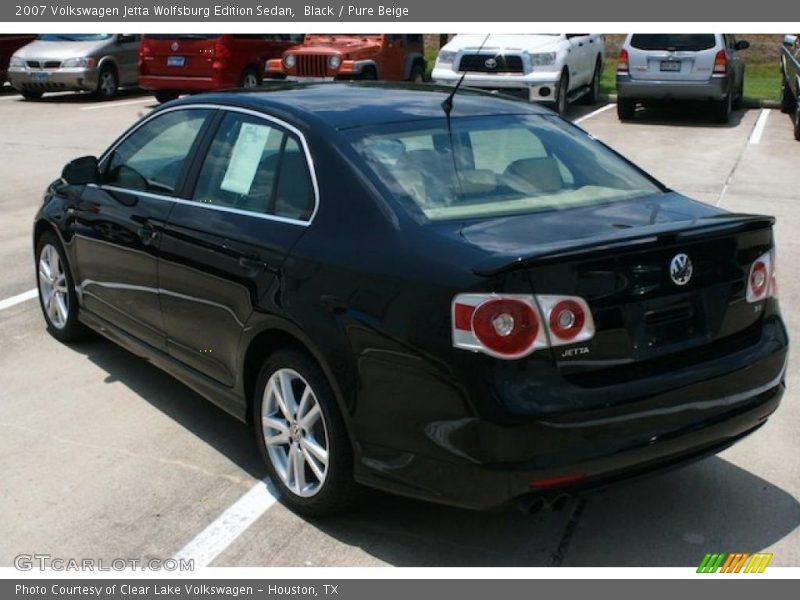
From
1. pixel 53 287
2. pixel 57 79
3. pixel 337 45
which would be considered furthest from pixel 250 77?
pixel 53 287

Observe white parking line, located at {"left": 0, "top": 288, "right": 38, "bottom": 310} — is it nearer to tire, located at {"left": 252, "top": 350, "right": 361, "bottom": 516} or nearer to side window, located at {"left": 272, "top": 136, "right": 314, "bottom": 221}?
tire, located at {"left": 252, "top": 350, "right": 361, "bottom": 516}

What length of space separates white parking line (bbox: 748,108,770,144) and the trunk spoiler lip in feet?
39.7

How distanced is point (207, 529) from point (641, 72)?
14310 mm

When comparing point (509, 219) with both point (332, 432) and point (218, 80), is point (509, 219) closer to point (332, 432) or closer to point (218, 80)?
point (332, 432)

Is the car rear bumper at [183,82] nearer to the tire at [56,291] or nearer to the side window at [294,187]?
the tire at [56,291]

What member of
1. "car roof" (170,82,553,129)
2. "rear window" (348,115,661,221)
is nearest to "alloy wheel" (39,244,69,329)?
"car roof" (170,82,553,129)

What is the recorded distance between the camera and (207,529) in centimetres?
411

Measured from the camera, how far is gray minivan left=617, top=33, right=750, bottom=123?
16.5 metres

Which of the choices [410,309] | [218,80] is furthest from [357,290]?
[218,80]

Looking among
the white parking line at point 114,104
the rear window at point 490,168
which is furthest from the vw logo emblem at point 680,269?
the white parking line at point 114,104

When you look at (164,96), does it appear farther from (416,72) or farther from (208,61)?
(416,72)

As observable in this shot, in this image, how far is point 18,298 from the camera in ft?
24.1

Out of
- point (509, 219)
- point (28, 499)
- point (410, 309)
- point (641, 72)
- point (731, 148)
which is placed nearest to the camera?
point (410, 309)

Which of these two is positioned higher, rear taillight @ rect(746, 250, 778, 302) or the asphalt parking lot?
rear taillight @ rect(746, 250, 778, 302)
